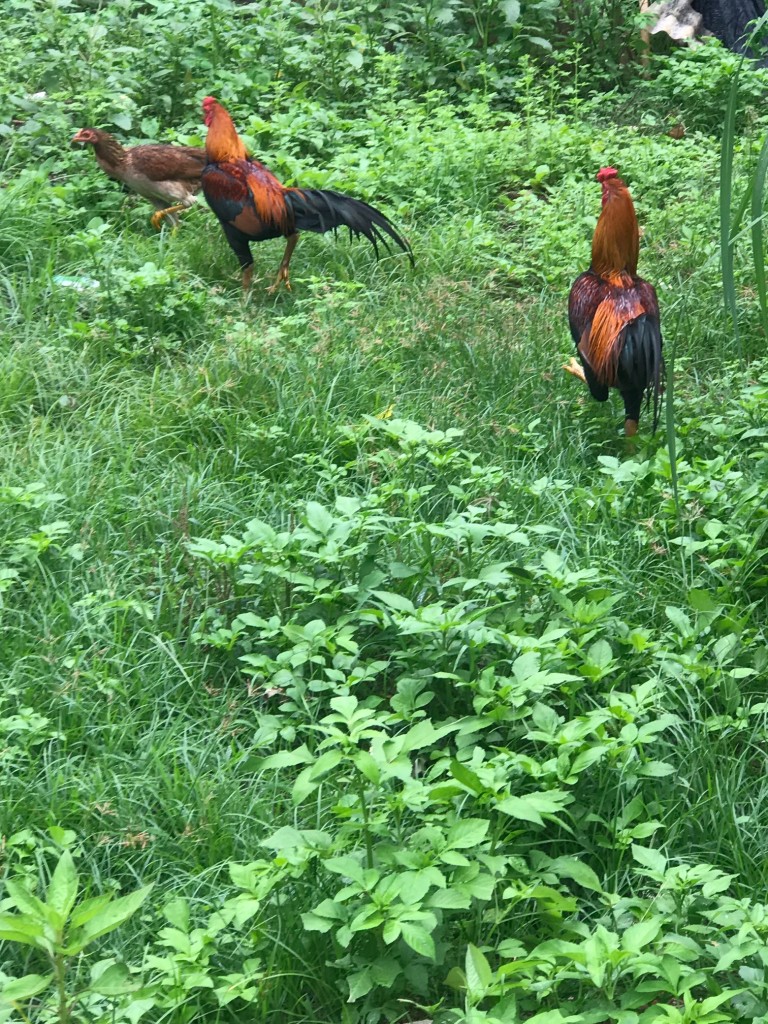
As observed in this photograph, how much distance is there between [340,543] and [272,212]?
2480mm

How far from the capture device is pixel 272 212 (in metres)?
5.16

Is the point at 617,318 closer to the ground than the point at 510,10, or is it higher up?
closer to the ground

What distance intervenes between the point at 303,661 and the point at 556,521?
116 centimetres

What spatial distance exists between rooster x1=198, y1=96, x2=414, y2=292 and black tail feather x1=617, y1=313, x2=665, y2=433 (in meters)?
1.44

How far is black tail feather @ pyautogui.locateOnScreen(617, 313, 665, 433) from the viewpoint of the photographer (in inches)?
158

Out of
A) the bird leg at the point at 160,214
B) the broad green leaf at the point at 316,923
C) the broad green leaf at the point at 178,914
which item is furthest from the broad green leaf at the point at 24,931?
the bird leg at the point at 160,214

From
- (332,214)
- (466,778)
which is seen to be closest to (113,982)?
(466,778)

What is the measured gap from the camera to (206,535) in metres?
3.67

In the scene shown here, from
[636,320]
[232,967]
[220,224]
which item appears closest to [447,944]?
[232,967]

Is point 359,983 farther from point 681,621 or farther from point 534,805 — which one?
point 681,621

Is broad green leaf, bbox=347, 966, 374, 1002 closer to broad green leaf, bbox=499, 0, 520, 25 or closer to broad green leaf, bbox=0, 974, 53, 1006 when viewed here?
broad green leaf, bbox=0, 974, 53, 1006

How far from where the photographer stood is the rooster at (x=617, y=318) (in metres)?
4.04

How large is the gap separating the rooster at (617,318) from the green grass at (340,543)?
0.50 feet

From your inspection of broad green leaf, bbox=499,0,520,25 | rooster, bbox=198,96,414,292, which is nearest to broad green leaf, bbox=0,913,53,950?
rooster, bbox=198,96,414,292
